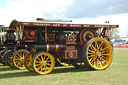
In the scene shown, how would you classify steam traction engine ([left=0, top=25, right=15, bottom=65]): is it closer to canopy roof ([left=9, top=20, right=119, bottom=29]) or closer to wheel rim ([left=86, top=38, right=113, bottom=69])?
canopy roof ([left=9, top=20, right=119, bottom=29])

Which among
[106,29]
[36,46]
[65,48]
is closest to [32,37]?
[36,46]

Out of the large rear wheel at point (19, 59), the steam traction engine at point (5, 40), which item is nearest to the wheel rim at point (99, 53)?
the large rear wheel at point (19, 59)

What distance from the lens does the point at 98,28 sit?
912 centimetres

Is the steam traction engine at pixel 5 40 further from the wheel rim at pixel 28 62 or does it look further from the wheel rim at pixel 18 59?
the wheel rim at pixel 28 62

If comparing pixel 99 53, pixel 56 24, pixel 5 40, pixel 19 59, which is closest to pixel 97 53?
pixel 99 53

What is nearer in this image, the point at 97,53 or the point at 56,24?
the point at 56,24

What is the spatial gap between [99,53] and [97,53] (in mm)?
84

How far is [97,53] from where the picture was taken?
8.48 metres

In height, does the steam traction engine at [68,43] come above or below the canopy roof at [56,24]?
below

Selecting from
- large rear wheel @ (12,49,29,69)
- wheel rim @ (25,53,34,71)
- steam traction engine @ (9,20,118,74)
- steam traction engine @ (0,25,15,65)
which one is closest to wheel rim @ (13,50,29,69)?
large rear wheel @ (12,49,29,69)

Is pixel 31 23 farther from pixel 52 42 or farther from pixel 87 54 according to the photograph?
pixel 87 54

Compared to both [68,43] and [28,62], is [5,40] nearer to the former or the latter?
[28,62]

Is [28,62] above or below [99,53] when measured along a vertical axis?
below

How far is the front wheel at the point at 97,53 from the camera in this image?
8.23 m
